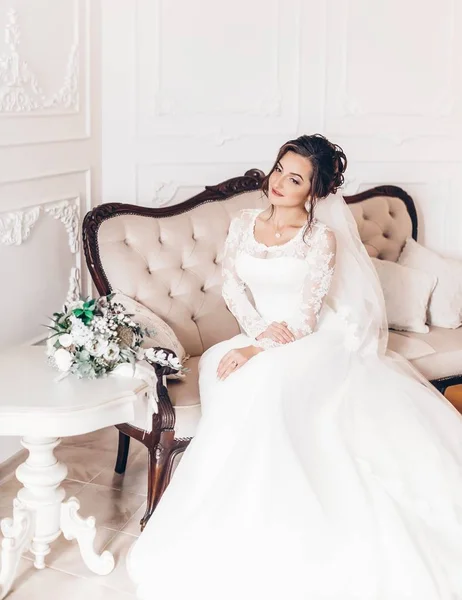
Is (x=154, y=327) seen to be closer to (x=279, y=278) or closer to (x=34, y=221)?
(x=279, y=278)

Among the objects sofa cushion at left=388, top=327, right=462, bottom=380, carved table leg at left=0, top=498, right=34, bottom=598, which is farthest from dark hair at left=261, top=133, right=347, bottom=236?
carved table leg at left=0, top=498, right=34, bottom=598

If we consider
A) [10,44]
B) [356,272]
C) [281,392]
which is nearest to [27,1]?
[10,44]

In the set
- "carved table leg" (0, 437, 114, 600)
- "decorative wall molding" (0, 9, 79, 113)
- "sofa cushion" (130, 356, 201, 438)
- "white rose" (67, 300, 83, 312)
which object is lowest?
"carved table leg" (0, 437, 114, 600)

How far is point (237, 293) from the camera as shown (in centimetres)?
311

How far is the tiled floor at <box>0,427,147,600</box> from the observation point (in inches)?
102

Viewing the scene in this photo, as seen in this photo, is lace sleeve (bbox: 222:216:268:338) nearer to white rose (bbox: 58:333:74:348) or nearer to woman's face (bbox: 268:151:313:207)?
woman's face (bbox: 268:151:313:207)

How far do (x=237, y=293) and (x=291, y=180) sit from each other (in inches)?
20.0

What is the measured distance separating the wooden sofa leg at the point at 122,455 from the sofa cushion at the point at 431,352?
4.17 ft

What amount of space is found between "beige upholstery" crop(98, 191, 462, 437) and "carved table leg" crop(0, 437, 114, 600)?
83cm

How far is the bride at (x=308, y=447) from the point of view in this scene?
2273mm

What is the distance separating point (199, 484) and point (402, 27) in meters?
2.89

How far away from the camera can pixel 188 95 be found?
13.3 ft

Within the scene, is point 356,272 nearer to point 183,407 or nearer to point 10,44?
point 183,407

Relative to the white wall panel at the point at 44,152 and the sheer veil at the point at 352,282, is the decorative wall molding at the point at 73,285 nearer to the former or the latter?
the white wall panel at the point at 44,152
